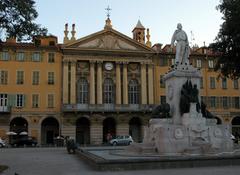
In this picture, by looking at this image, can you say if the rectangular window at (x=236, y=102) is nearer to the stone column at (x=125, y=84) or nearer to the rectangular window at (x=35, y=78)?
the stone column at (x=125, y=84)

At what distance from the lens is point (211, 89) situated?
5675 centimetres

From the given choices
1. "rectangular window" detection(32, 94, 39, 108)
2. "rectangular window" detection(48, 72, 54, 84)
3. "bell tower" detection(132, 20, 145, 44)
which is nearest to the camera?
"rectangular window" detection(32, 94, 39, 108)

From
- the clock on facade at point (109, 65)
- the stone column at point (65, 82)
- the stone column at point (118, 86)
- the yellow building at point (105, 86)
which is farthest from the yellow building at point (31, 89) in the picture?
the stone column at point (118, 86)

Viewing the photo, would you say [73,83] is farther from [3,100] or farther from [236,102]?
[236,102]

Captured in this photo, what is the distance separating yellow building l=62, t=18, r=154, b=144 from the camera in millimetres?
52031

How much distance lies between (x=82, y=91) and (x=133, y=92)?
7.29 meters

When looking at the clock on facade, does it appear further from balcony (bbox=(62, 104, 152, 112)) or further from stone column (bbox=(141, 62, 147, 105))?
balcony (bbox=(62, 104, 152, 112))

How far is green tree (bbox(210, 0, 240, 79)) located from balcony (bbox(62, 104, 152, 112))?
2463 cm

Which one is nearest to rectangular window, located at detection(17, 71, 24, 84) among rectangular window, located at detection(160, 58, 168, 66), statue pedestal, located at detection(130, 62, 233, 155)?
rectangular window, located at detection(160, 58, 168, 66)

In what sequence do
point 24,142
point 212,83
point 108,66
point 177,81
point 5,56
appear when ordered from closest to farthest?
point 177,81 → point 24,142 → point 5,56 → point 108,66 → point 212,83

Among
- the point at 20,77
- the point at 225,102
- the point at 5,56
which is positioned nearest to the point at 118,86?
the point at 20,77

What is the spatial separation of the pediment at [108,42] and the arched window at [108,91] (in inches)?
187

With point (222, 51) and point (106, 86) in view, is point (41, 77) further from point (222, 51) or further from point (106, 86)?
point (222, 51)

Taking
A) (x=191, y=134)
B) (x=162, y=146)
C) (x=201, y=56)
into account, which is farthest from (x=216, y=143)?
(x=201, y=56)
